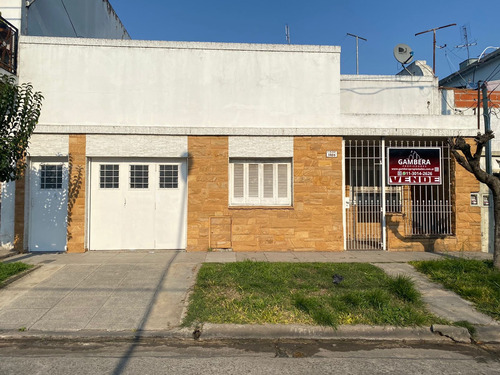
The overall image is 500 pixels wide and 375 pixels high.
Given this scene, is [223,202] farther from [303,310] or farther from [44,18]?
[44,18]

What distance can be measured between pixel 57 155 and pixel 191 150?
337cm

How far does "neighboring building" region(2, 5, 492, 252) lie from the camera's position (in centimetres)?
912

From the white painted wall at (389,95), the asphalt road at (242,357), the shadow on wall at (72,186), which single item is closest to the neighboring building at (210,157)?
the shadow on wall at (72,186)

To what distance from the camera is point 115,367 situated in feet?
12.9

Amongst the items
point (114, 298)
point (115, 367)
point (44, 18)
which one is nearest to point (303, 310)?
point (115, 367)

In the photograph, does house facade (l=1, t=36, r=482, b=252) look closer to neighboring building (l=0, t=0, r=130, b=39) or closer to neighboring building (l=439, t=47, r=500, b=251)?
neighboring building (l=439, t=47, r=500, b=251)

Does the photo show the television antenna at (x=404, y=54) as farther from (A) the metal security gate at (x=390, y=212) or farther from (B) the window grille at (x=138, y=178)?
(B) the window grille at (x=138, y=178)

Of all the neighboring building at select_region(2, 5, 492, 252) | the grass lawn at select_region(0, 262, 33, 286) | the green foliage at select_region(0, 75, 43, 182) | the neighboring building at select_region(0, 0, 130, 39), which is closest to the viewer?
the grass lawn at select_region(0, 262, 33, 286)

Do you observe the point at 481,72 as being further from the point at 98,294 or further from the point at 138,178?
the point at 98,294

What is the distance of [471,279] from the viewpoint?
6.72 m

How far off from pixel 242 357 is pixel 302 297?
164cm

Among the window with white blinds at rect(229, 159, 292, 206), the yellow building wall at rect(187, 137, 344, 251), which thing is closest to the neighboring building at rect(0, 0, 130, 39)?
the yellow building wall at rect(187, 137, 344, 251)

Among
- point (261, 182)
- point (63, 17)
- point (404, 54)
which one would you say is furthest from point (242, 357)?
point (63, 17)

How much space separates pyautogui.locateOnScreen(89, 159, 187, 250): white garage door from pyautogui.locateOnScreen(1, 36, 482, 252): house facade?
3 centimetres
